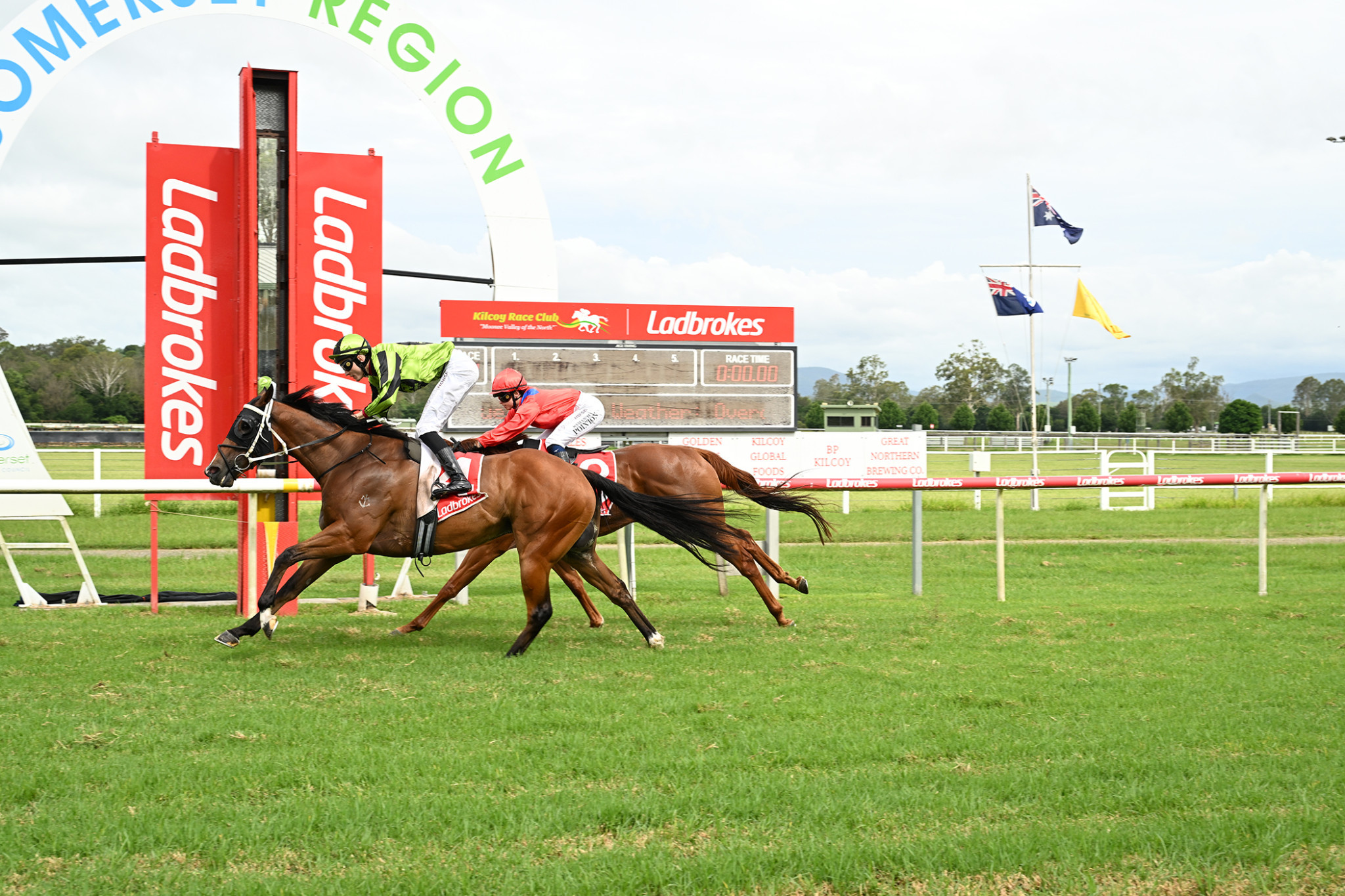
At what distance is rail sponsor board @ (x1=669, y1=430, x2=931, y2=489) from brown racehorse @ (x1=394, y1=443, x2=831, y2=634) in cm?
479

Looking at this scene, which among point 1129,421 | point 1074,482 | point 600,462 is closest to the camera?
point 600,462

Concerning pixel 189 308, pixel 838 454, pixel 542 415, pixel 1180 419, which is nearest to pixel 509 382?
pixel 542 415

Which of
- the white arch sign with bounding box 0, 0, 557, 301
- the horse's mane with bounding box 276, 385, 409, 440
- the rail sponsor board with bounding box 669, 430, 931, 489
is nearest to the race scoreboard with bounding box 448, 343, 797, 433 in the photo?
Result: the rail sponsor board with bounding box 669, 430, 931, 489

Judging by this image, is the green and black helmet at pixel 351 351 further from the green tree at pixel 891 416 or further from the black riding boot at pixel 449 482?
the green tree at pixel 891 416

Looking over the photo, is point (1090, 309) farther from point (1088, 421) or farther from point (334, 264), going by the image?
point (1088, 421)

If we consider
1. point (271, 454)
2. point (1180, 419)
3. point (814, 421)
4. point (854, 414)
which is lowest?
point (271, 454)

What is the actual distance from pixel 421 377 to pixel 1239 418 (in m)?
66.6

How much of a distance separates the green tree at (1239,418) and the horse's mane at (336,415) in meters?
65.8

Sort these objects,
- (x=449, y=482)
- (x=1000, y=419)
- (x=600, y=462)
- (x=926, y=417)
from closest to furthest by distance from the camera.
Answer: (x=449, y=482), (x=600, y=462), (x=926, y=417), (x=1000, y=419)

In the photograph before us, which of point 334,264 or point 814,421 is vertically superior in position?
point 334,264

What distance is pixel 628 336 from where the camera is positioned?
48.9ft

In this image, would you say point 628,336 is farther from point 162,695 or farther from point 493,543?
point 162,695

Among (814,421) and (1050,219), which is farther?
(814,421)

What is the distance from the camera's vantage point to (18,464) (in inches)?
370
